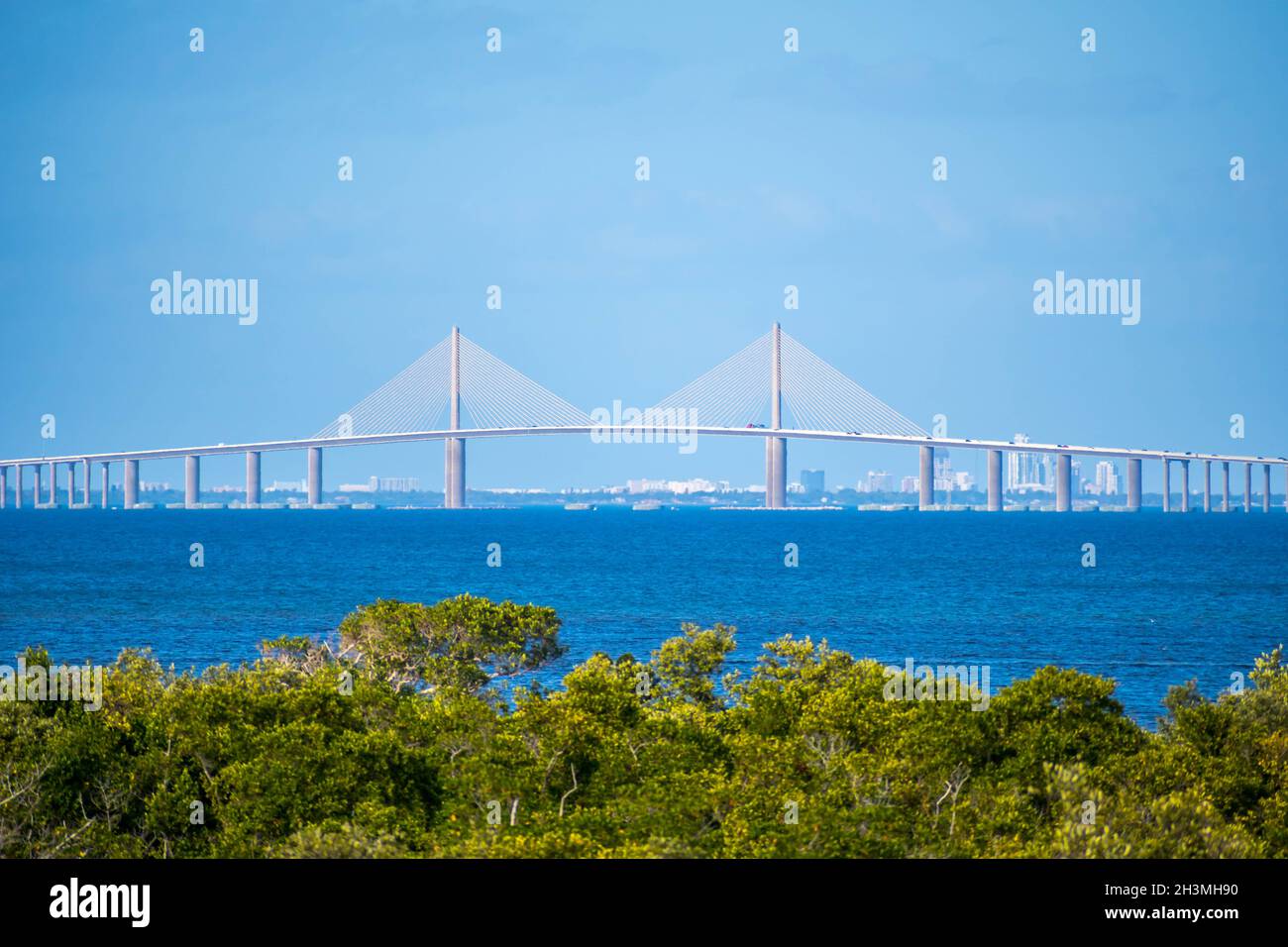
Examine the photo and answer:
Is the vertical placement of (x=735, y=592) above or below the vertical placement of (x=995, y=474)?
below

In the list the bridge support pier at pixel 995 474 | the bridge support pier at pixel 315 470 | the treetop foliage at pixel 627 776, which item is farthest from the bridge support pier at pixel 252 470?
the treetop foliage at pixel 627 776

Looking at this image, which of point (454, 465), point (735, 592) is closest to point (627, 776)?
point (735, 592)

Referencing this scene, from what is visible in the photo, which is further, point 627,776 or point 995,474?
point 995,474

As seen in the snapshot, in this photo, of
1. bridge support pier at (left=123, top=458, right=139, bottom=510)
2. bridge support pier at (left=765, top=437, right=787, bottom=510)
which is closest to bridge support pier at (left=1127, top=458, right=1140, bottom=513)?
bridge support pier at (left=765, top=437, right=787, bottom=510)

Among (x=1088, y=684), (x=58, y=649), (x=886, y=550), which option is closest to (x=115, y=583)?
(x=58, y=649)

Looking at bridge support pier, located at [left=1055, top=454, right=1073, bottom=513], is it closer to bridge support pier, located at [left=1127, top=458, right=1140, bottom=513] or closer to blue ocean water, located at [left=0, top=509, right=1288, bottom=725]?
bridge support pier, located at [left=1127, top=458, right=1140, bottom=513]

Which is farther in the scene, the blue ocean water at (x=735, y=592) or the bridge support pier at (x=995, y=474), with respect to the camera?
the bridge support pier at (x=995, y=474)

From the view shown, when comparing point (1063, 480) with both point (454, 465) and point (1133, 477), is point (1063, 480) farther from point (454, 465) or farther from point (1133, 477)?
point (454, 465)

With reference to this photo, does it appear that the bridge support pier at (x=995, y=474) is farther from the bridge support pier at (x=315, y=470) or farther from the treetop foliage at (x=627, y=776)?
the treetop foliage at (x=627, y=776)
